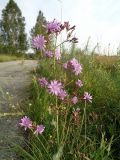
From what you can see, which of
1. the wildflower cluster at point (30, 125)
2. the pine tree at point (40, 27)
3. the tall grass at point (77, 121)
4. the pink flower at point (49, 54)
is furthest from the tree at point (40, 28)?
the wildflower cluster at point (30, 125)

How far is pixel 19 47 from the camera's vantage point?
47.8 m

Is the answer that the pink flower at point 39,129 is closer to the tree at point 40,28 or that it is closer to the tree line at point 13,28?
the tree at point 40,28

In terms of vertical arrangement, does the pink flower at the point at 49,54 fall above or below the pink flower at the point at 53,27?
below

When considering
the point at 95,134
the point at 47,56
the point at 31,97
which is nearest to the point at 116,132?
the point at 95,134

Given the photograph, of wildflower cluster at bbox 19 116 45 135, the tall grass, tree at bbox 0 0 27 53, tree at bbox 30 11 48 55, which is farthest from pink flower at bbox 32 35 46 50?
tree at bbox 0 0 27 53

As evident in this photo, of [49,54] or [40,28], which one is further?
[40,28]

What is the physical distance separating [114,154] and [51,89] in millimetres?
1080

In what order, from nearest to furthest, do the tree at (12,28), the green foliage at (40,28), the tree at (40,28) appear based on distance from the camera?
the tree at (40,28) < the green foliage at (40,28) < the tree at (12,28)

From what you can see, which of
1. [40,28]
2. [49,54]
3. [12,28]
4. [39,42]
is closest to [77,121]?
[49,54]

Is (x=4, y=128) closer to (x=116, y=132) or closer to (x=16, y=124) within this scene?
(x=16, y=124)

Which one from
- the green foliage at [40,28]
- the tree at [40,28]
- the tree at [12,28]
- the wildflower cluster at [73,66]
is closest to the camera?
the wildflower cluster at [73,66]

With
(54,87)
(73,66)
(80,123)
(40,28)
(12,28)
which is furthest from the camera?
(12,28)

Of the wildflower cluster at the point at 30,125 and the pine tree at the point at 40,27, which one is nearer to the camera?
the wildflower cluster at the point at 30,125

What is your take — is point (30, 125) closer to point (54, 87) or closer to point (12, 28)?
point (54, 87)
